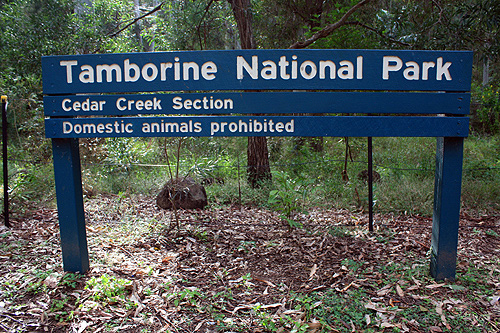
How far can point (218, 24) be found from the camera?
28.7ft

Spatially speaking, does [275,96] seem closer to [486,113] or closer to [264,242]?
[264,242]

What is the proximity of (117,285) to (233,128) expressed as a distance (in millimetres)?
1532

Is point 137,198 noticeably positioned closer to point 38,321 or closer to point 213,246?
point 213,246

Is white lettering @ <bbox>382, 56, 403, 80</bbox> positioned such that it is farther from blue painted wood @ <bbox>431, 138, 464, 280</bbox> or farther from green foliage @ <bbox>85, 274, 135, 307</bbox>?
green foliage @ <bbox>85, 274, 135, 307</bbox>

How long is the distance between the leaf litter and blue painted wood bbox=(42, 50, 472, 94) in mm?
1564

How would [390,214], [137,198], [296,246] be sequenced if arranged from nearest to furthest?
[296,246] → [390,214] → [137,198]

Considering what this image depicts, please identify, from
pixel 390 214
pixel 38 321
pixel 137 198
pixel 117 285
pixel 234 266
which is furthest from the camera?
pixel 137 198

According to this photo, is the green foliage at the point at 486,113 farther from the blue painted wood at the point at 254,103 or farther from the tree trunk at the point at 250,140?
the blue painted wood at the point at 254,103

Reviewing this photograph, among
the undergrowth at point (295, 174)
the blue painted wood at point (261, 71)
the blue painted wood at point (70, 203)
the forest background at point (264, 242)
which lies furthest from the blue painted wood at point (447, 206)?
the blue painted wood at point (70, 203)

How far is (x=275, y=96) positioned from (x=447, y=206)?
1640mm

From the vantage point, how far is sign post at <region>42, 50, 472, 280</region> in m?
2.81

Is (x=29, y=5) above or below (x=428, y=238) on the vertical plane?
above

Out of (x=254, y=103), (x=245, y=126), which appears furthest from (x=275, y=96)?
(x=245, y=126)

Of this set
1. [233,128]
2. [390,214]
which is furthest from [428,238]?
[233,128]
